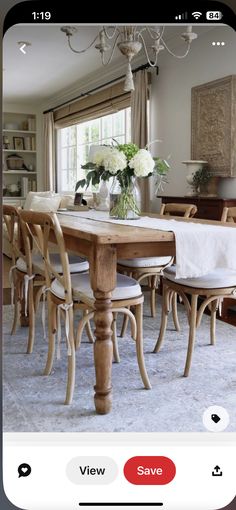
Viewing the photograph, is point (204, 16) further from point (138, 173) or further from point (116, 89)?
point (116, 89)

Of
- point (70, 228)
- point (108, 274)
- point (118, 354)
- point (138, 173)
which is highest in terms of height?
point (138, 173)

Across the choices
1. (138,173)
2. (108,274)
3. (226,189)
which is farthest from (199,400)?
(226,189)

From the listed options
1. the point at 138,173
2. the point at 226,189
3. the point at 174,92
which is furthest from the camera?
the point at 174,92

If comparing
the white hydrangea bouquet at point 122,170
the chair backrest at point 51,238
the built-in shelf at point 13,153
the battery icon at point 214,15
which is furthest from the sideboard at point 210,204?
the battery icon at point 214,15

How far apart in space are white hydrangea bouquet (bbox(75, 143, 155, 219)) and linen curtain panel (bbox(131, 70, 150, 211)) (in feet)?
3.90

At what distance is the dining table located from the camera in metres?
1.14

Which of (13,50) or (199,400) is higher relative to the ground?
(13,50)

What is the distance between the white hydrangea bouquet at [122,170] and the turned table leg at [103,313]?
0.42 meters

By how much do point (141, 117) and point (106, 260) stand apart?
1.98 metres

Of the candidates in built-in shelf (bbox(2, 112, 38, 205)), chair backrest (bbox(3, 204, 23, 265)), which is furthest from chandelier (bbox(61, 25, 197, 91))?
chair backrest (bbox(3, 204, 23, 265))

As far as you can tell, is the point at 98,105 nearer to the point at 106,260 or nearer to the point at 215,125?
the point at 215,125

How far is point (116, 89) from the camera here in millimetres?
2881

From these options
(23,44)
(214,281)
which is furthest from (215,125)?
(23,44)

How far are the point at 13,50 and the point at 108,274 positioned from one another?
28.1 inches
